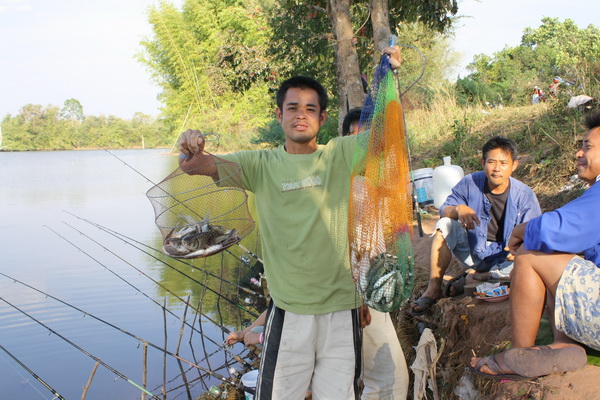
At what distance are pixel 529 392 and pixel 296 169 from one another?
1.51 meters

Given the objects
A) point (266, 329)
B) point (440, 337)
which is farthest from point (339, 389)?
point (440, 337)

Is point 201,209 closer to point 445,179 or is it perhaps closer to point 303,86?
point 303,86

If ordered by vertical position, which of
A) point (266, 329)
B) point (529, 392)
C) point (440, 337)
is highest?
point (266, 329)

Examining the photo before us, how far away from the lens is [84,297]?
304 inches

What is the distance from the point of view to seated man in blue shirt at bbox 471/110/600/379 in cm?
227

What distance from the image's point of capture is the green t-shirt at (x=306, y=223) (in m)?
2.42

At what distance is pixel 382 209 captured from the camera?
8.36 ft

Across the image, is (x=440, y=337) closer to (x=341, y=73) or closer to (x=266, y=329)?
(x=266, y=329)

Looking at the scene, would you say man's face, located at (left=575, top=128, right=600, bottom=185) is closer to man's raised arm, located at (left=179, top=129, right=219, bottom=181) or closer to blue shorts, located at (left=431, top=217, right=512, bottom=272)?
blue shorts, located at (left=431, top=217, right=512, bottom=272)

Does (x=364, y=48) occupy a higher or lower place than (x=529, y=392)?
higher

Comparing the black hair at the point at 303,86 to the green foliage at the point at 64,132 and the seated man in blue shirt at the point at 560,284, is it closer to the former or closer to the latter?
the seated man in blue shirt at the point at 560,284

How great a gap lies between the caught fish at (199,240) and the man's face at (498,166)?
198cm

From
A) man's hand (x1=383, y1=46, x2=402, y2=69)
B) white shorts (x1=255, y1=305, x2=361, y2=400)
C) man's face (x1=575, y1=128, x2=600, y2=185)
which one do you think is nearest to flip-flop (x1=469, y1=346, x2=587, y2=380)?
white shorts (x1=255, y1=305, x2=361, y2=400)

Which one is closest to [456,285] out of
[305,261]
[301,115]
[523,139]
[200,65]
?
[305,261]
